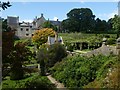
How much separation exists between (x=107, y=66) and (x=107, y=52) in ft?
10.8

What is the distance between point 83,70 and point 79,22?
34.6 meters

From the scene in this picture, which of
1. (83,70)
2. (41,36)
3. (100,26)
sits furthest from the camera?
(100,26)

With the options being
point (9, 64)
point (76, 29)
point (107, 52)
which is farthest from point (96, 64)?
point (76, 29)

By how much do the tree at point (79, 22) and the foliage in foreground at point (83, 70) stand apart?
29.8 m

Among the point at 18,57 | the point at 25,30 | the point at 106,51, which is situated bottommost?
the point at 106,51

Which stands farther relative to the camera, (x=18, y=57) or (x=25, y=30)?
(x=25, y=30)

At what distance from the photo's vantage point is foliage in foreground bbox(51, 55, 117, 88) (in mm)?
18292

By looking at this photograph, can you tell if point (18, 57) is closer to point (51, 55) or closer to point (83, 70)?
point (83, 70)

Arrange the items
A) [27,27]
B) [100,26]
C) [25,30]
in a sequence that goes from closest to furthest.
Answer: [100,26] → [25,30] → [27,27]

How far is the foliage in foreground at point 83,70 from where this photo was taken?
60.0ft

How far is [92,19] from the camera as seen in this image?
2205 inches

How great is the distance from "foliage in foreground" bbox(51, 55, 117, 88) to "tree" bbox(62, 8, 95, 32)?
29784mm

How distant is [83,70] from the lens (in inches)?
780

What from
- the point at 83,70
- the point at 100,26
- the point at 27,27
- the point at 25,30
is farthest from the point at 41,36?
the point at 83,70
